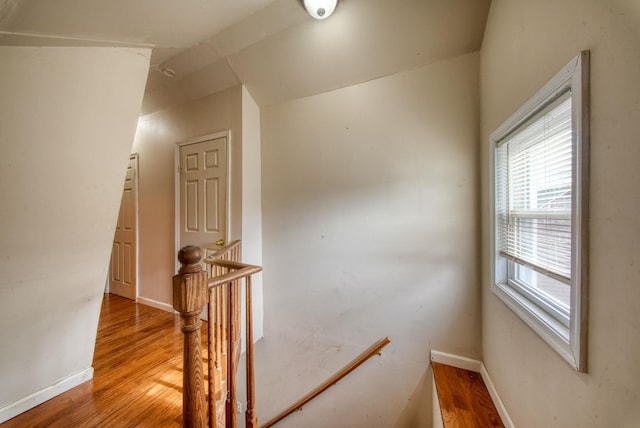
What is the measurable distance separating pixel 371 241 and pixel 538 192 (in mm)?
1090

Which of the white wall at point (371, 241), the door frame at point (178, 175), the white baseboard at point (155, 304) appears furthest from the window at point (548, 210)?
the white baseboard at point (155, 304)

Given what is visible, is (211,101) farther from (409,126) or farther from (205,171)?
(409,126)

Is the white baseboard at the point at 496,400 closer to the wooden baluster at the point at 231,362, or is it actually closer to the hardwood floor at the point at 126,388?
the wooden baluster at the point at 231,362

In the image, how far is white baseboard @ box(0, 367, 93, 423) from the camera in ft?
4.33

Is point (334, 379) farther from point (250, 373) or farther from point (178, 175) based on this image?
point (178, 175)

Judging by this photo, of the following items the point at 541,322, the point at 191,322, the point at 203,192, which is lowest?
the point at 541,322

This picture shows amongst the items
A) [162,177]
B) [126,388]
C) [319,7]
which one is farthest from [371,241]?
[162,177]

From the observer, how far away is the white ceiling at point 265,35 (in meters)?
1.12

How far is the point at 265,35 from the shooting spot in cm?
183

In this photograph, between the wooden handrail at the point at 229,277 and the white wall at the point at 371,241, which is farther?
the white wall at the point at 371,241

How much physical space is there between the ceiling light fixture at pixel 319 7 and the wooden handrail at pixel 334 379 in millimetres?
2556

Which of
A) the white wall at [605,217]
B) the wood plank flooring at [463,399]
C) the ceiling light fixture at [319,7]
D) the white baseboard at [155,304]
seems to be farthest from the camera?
the white baseboard at [155,304]

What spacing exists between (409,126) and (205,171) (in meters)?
2.08

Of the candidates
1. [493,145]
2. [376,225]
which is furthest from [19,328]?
[493,145]
